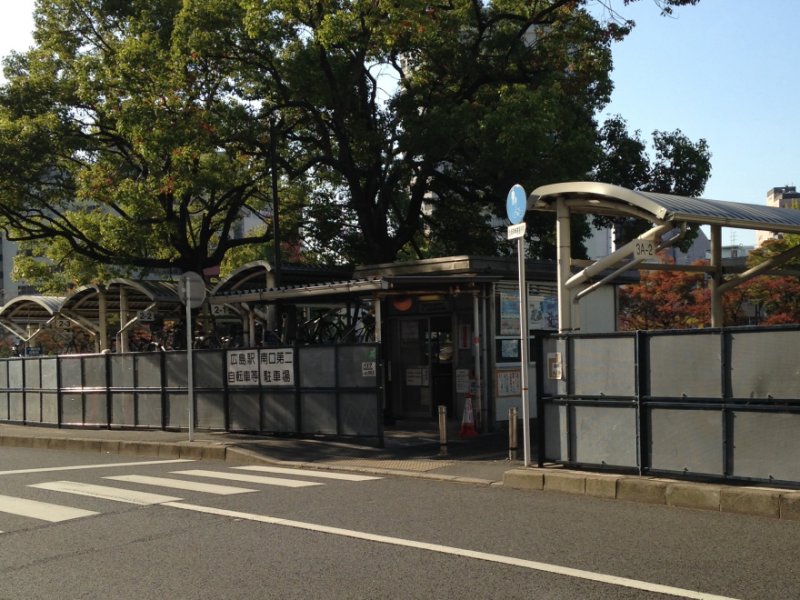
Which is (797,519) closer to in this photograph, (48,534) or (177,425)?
(48,534)

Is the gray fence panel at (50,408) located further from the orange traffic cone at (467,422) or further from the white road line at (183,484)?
the orange traffic cone at (467,422)

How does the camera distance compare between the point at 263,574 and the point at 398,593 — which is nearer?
the point at 398,593

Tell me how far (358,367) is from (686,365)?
6.79 meters

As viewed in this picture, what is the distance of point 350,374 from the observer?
15516 mm

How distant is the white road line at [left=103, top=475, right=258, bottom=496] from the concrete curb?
355 cm

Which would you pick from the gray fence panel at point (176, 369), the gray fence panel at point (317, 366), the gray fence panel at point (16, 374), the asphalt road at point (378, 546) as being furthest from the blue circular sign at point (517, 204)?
the gray fence panel at point (16, 374)

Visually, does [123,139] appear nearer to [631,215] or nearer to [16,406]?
[16,406]

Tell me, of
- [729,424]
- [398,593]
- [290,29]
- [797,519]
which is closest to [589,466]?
[729,424]

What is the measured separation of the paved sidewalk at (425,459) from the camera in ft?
30.0

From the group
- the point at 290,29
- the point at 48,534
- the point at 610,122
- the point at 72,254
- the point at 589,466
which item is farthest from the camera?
the point at 72,254

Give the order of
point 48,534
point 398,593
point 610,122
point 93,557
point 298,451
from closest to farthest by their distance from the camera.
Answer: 1. point 398,593
2. point 93,557
3. point 48,534
4. point 298,451
5. point 610,122

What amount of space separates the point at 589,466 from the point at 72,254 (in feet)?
74.5

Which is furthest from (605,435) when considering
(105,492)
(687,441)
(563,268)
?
(105,492)

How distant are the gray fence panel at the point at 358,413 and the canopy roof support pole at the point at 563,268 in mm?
A: 4634
